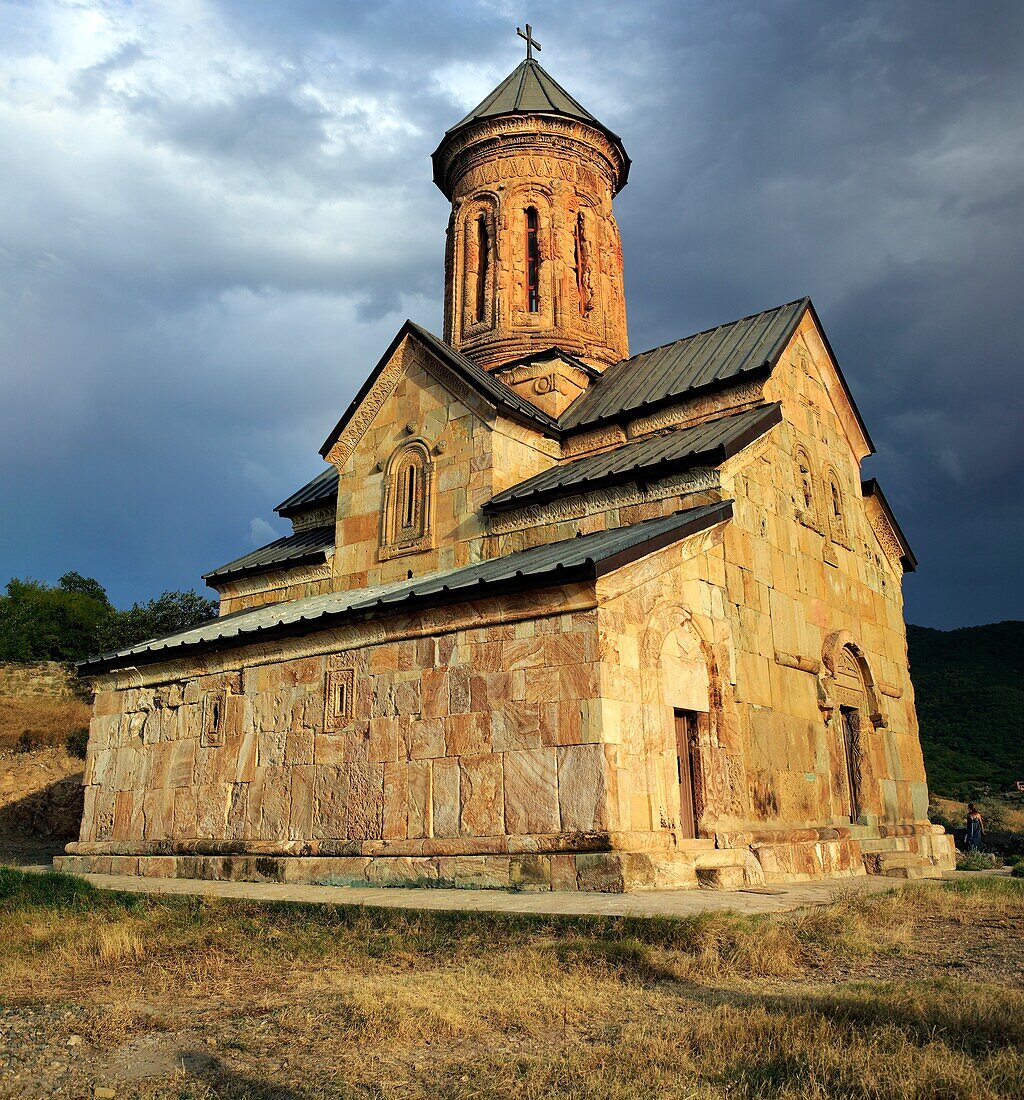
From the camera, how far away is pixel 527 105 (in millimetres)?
16312

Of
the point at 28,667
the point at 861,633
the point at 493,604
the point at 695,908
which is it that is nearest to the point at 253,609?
the point at 493,604

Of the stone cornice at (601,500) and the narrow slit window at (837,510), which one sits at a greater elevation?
the narrow slit window at (837,510)

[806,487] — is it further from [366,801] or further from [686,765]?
[366,801]

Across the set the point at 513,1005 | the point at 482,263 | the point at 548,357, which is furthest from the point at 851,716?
the point at 482,263

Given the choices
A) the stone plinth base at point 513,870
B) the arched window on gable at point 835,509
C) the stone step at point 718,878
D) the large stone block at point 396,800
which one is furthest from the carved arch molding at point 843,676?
the large stone block at point 396,800

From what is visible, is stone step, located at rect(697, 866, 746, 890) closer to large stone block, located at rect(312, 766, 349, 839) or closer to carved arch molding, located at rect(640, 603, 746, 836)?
carved arch molding, located at rect(640, 603, 746, 836)

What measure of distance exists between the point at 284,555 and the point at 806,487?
7328 millimetres

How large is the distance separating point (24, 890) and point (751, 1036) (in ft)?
21.8

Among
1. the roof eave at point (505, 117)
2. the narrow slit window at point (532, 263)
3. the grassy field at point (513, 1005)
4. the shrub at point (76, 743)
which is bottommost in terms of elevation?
the grassy field at point (513, 1005)

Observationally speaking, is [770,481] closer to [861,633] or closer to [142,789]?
[861,633]

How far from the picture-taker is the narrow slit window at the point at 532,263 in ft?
51.0

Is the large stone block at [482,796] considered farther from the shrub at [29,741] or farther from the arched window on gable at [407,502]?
the shrub at [29,741]

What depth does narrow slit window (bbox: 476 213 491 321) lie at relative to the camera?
51.4ft

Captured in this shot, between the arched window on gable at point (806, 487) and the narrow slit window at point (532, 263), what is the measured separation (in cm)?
558
